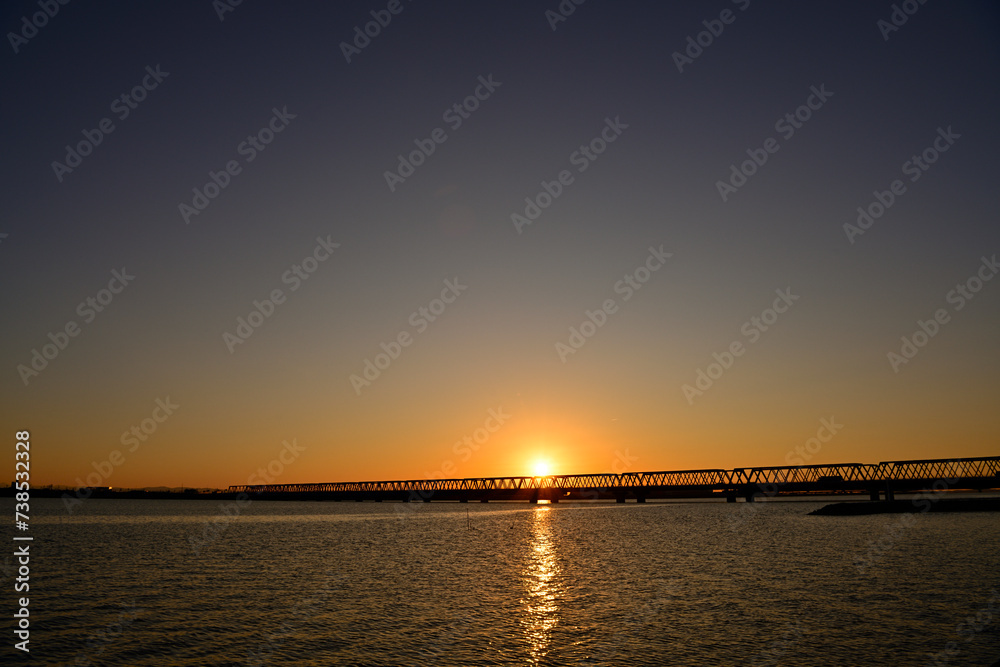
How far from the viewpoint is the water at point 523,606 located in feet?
69.4

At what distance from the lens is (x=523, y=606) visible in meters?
29.1

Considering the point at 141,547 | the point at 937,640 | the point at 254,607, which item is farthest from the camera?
the point at 141,547

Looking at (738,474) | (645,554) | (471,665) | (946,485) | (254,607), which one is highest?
(738,474)

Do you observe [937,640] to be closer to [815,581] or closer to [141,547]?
[815,581]

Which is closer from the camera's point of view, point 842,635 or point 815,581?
point 842,635

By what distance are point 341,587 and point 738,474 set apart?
176 meters

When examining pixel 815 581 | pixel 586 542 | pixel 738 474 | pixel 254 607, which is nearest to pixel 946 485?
pixel 738 474

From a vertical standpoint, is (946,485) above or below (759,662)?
above

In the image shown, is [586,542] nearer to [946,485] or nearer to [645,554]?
[645,554]

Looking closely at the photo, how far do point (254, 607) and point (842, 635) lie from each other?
2310 centimetres

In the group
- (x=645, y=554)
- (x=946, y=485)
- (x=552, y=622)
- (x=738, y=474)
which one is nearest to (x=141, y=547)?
(x=645, y=554)

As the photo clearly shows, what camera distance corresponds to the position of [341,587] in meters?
35.1

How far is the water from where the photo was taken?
2116 centimetres

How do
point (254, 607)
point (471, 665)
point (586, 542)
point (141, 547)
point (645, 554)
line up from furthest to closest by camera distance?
point (586, 542), point (141, 547), point (645, 554), point (254, 607), point (471, 665)
